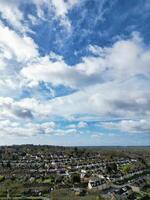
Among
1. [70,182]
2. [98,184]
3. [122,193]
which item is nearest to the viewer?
[122,193]

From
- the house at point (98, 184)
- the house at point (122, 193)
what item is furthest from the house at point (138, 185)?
the house at point (98, 184)

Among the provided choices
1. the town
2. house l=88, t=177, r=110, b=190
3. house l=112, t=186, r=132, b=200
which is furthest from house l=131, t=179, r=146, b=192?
house l=88, t=177, r=110, b=190

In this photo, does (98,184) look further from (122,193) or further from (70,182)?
(122,193)

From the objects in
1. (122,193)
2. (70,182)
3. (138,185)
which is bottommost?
(122,193)

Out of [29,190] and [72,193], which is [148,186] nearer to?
[72,193]

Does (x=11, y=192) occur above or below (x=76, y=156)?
below

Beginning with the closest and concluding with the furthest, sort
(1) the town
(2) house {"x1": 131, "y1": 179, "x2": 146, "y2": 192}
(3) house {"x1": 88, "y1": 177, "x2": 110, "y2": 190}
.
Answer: (1) the town → (2) house {"x1": 131, "y1": 179, "x2": 146, "y2": 192} → (3) house {"x1": 88, "y1": 177, "x2": 110, "y2": 190}

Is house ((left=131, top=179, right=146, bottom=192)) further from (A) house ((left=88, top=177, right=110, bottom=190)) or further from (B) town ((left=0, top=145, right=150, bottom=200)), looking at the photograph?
(A) house ((left=88, top=177, right=110, bottom=190))

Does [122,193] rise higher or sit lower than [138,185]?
lower

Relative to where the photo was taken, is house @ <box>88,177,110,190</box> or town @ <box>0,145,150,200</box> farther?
house @ <box>88,177,110,190</box>

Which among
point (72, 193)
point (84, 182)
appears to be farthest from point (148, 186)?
point (72, 193)

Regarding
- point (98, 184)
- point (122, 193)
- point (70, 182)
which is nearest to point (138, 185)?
point (98, 184)
